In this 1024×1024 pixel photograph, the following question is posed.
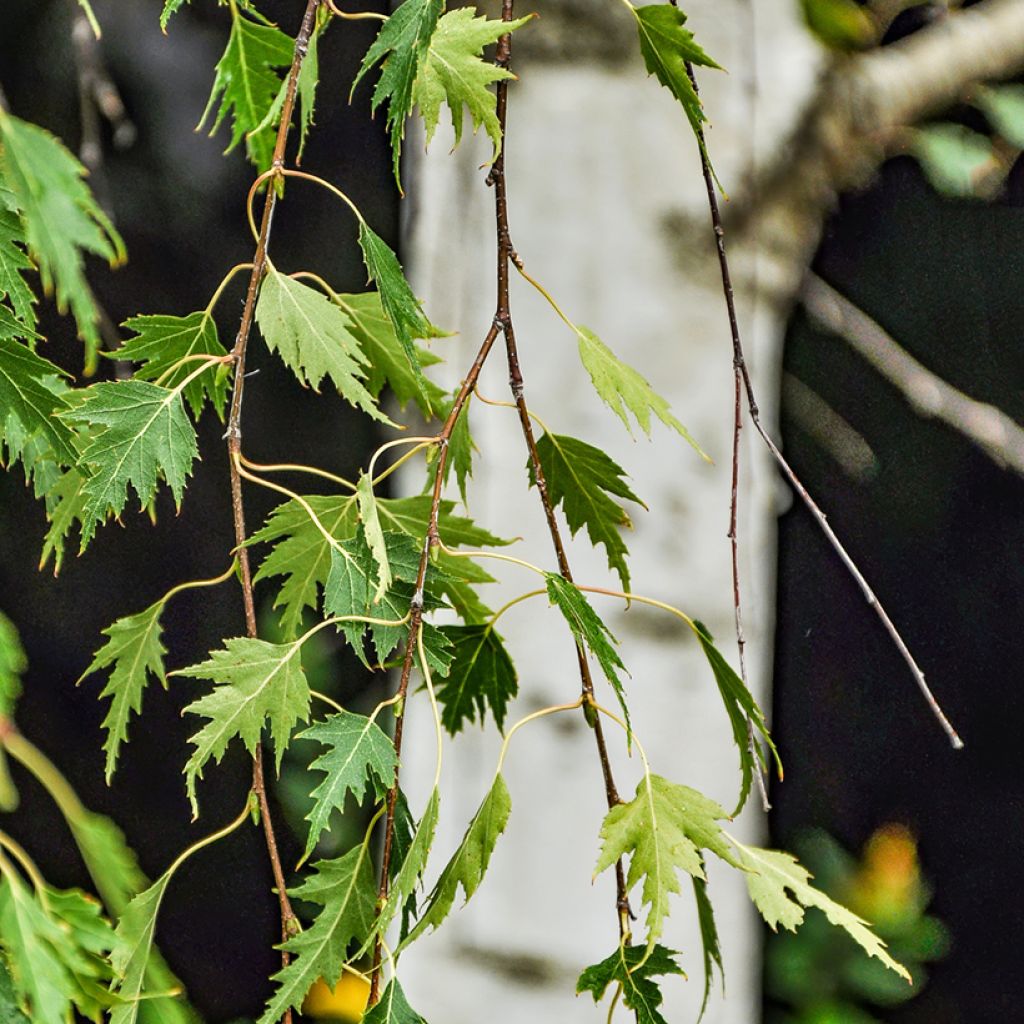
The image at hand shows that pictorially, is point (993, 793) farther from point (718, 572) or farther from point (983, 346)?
point (718, 572)

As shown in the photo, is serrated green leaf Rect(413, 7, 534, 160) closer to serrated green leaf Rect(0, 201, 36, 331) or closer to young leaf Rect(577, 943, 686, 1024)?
serrated green leaf Rect(0, 201, 36, 331)

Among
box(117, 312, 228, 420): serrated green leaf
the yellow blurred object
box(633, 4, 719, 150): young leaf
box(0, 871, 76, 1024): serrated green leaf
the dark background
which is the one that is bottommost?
the yellow blurred object

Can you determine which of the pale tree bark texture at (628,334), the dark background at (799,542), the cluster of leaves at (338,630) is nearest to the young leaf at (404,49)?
the cluster of leaves at (338,630)

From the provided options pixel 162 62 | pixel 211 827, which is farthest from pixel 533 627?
pixel 162 62

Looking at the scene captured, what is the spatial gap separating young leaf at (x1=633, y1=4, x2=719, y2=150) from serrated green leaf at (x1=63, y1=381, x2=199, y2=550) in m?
0.17

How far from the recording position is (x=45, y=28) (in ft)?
3.46

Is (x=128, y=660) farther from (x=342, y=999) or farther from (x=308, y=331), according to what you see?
(x=342, y=999)

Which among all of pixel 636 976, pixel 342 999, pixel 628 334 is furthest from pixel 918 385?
pixel 342 999

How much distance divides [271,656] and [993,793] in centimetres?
95

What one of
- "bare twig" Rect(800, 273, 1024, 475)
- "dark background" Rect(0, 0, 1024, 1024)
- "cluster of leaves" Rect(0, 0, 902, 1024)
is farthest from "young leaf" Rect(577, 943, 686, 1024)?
"dark background" Rect(0, 0, 1024, 1024)

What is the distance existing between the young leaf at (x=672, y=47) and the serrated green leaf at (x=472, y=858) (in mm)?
199

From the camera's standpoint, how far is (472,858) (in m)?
0.31

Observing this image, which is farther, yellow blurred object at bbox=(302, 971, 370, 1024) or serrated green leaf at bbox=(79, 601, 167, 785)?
yellow blurred object at bbox=(302, 971, 370, 1024)

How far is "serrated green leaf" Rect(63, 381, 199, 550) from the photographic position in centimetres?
32
